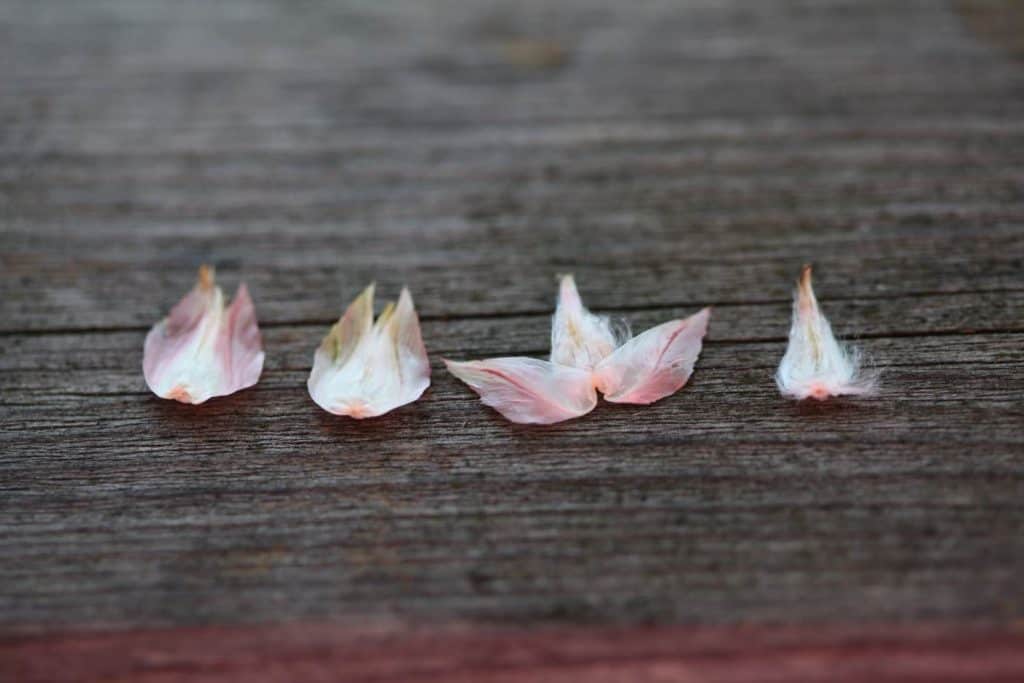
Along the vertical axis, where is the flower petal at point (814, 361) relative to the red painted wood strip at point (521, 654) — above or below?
above

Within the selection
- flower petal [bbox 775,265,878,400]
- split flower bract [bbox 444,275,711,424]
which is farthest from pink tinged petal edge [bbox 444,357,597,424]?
flower petal [bbox 775,265,878,400]

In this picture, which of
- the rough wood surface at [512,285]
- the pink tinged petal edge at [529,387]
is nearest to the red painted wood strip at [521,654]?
the rough wood surface at [512,285]

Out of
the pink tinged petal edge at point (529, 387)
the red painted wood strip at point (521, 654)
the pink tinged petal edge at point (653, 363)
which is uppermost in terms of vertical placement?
the pink tinged petal edge at point (653, 363)

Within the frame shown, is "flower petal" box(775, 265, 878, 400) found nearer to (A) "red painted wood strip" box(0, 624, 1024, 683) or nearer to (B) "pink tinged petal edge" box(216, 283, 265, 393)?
(A) "red painted wood strip" box(0, 624, 1024, 683)

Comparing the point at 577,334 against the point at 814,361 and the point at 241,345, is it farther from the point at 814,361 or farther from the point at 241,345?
the point at 241,345

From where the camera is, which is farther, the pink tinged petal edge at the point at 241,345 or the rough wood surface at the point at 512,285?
the pink tinged petal edge at the point at 241,345

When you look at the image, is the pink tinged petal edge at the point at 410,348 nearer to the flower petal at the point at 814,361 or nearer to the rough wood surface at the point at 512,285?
the rough wood surface at the point at 512,285

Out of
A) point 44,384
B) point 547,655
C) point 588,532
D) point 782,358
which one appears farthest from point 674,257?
point 44,384

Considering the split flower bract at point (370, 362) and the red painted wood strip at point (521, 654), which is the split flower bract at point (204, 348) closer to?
the split flower bract at point (370, 362)
